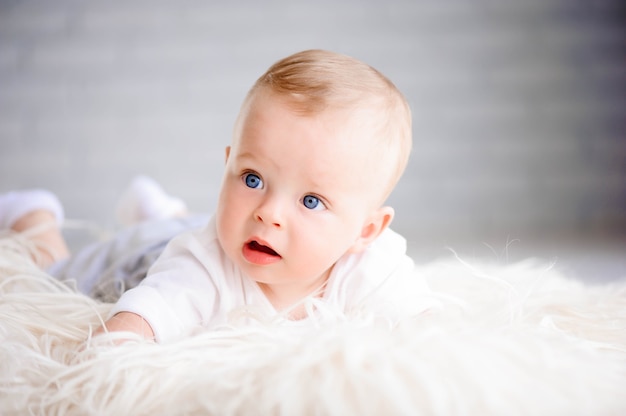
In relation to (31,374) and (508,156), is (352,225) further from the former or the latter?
(508,156)

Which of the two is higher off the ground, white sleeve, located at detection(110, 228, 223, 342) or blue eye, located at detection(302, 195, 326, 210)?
blue eye, located at detection(302, 195, 326, 210)

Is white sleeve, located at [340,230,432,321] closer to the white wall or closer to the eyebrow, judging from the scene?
the eyebrow

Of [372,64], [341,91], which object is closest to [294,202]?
[341,91]

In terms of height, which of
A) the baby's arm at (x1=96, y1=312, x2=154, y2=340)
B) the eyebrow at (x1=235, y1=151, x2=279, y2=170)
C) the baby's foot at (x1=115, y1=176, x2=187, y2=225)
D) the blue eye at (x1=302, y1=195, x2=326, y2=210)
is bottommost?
the baby's foot at (x1=115, y1=176, x2=187, y2=225)

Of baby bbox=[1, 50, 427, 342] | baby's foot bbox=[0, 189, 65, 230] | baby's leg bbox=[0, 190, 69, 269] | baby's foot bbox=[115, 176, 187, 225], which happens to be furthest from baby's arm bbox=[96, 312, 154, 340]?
baby's foot bbox=[115, 176, 187, 225]

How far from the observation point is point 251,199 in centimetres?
90

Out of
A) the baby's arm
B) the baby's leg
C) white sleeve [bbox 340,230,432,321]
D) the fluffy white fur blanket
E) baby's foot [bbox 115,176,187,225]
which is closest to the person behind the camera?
the fluffy white fur blanket

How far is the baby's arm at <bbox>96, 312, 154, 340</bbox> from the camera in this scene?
2.87 feet

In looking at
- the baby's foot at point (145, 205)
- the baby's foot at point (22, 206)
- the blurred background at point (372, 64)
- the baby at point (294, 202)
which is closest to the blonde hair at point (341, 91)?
the baby at point (294, 202)

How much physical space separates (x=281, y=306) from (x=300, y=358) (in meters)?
0.36

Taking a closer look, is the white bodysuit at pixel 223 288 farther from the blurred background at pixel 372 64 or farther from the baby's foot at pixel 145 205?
the blurred background at pixel 372 64

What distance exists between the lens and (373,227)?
1030 mm

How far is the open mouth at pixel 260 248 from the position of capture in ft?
3.04

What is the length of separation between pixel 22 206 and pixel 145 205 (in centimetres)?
35
